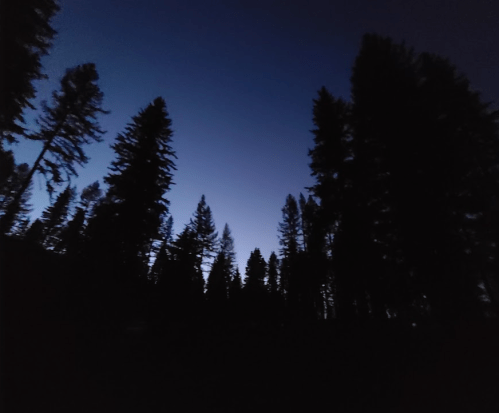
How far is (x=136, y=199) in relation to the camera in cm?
1606

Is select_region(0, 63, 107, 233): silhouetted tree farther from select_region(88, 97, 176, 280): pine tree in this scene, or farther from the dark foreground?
the dark foreground

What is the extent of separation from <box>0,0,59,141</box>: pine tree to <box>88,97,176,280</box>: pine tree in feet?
18.5

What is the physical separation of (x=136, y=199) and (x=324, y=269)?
43.5 feet

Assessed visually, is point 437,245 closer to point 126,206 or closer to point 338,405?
point 338,405

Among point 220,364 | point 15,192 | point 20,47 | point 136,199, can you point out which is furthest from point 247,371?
point 15,192

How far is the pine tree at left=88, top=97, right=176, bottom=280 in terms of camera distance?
1422cm

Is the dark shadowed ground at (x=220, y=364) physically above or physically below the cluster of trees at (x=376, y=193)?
below

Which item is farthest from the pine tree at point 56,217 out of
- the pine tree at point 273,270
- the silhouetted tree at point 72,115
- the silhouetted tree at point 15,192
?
the pine tree at point 273,270

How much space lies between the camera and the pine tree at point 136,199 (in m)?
14.2

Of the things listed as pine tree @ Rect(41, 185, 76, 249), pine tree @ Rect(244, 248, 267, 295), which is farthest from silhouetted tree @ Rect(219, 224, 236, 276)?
pine tree @ Rect(41, 185, 76, 249)

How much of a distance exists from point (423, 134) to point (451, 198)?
3.61 meters

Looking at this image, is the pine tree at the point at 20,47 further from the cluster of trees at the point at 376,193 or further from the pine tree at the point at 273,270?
the pine tree at the point at 273,270

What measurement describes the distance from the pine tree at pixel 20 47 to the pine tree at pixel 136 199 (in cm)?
565

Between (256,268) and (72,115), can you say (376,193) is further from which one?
(256,268)
